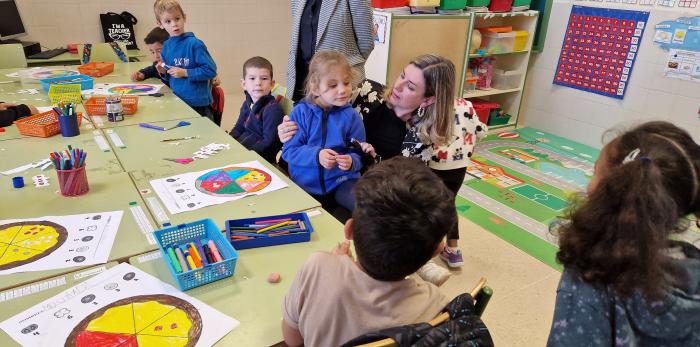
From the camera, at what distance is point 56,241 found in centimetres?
125

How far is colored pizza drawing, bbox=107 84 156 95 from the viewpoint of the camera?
271cm

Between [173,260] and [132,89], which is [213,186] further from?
[132,89]

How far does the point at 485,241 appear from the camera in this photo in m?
2.66

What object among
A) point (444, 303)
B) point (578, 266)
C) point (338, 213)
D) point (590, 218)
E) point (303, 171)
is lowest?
point (338, 213)

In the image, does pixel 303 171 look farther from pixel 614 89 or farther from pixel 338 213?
pixel 614 89

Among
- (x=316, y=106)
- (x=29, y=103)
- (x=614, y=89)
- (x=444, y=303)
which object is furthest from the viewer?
(x=614, y=89)

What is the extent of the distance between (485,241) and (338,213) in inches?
42.6

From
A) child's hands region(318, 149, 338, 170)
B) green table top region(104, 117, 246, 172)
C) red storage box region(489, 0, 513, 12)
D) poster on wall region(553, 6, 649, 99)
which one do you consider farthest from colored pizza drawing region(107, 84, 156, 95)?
poster on wall region(553, 6, 649, 99)

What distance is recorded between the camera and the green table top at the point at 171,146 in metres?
1.78

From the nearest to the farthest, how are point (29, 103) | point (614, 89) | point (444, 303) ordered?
point (444, 303) → point (29, 103) → point (614, 89)

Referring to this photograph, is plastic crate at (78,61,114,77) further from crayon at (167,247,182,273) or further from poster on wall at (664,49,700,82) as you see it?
poster on wall at (664,49,700,82)

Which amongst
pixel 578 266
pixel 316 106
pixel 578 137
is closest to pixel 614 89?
pixel 578 137

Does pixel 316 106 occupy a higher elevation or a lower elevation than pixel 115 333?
higher

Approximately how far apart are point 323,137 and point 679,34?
3.14m
